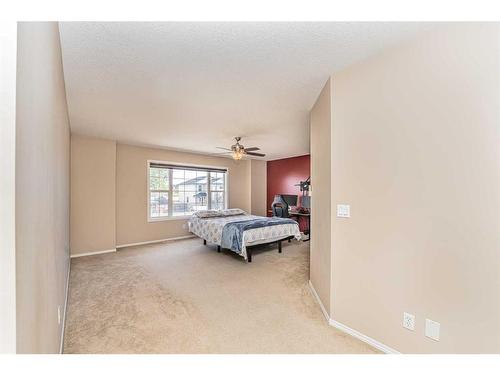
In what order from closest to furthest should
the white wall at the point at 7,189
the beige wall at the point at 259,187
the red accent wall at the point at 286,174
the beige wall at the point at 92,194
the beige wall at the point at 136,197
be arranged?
the white wall at the point at 7,189 → the beige wall at the point at 92,194 → the beige wall at the point at 136,197 → the red accent wall at the point at 286,174 → the beige wall at the point at 259,187

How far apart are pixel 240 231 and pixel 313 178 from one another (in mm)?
1718

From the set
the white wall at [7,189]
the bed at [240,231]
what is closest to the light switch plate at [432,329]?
the white wall at [7,189]

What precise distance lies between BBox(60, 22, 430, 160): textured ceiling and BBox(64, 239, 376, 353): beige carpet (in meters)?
2.40

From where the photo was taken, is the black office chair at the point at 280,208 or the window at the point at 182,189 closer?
the window at the point at 182,189

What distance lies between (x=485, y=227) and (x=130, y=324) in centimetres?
291

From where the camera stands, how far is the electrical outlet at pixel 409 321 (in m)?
1.61

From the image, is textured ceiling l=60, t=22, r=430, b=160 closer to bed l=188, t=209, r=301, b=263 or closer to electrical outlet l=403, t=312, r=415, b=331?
bed l=188, t=209, r=301, b=263

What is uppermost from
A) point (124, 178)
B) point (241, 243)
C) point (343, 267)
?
point (124, 178)

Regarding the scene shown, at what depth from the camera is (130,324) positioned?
2.07 meters

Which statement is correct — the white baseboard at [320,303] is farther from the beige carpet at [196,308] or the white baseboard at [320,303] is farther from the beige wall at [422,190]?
the beige wall at [422,190]

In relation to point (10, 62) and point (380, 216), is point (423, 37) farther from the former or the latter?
point (10, 62)

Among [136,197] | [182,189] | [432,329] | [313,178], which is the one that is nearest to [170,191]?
[182,189]

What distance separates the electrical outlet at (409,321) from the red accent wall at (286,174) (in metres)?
4.84
